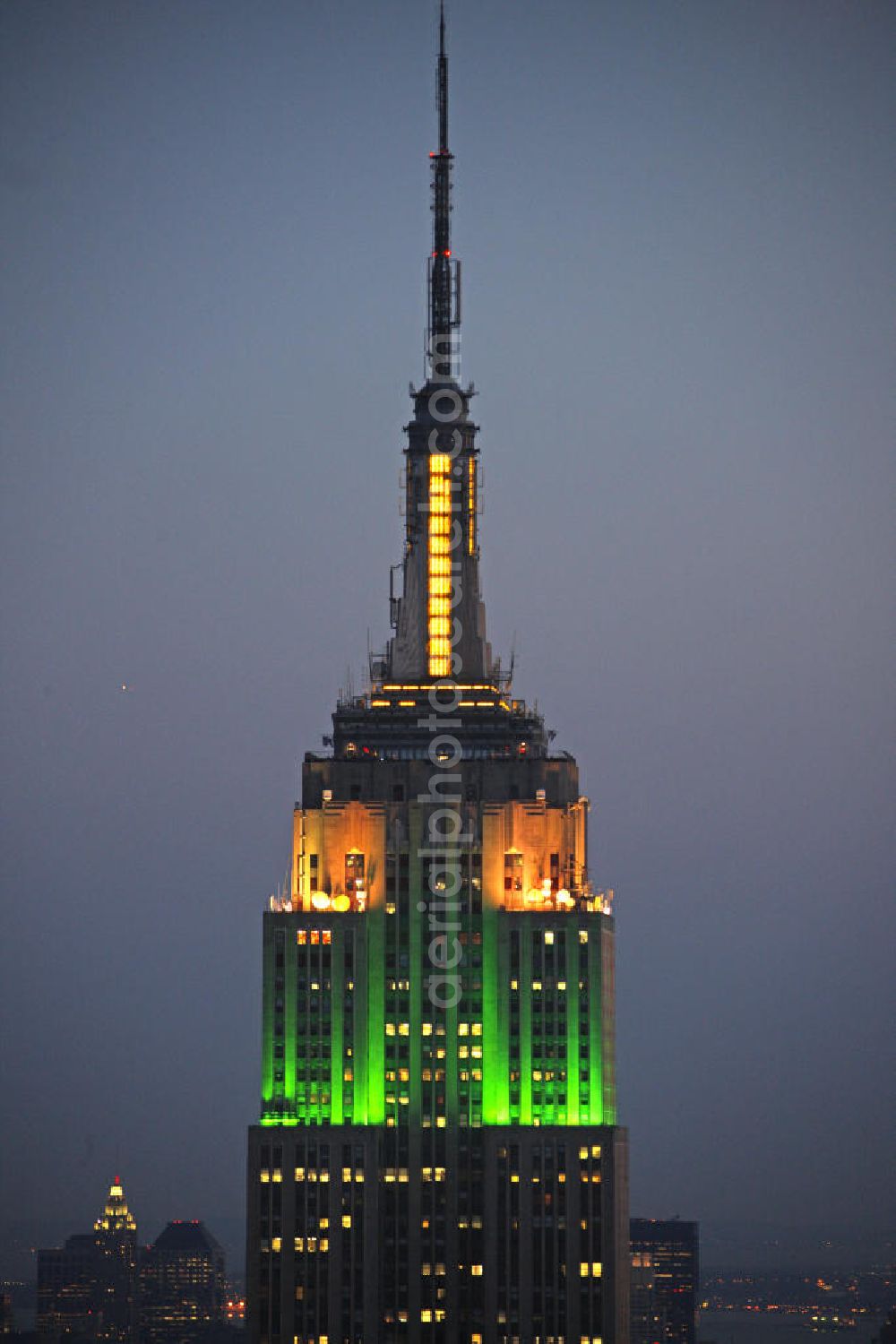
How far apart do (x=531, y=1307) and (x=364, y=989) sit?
23.6 metres

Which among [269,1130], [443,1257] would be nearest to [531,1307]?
[443,1257]

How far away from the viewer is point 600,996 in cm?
19462

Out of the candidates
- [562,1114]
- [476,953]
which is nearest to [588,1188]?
[562,1114]

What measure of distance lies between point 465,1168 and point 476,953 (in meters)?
14.3

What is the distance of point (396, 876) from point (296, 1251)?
25999mm

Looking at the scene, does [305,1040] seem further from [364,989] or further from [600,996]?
[600,996]

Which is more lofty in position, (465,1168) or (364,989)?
(364,989)

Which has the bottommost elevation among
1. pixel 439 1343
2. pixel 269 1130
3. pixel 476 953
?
pixel 439 1343

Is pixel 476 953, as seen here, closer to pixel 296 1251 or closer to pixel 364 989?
pixel 364 989

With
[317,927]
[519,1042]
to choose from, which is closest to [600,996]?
[519,1042]

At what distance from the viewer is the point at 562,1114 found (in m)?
194

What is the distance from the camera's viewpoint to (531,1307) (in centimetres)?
19012

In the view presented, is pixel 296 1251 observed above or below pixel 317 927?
below

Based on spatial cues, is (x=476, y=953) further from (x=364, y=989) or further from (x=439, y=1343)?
(x=439, y=1343)
